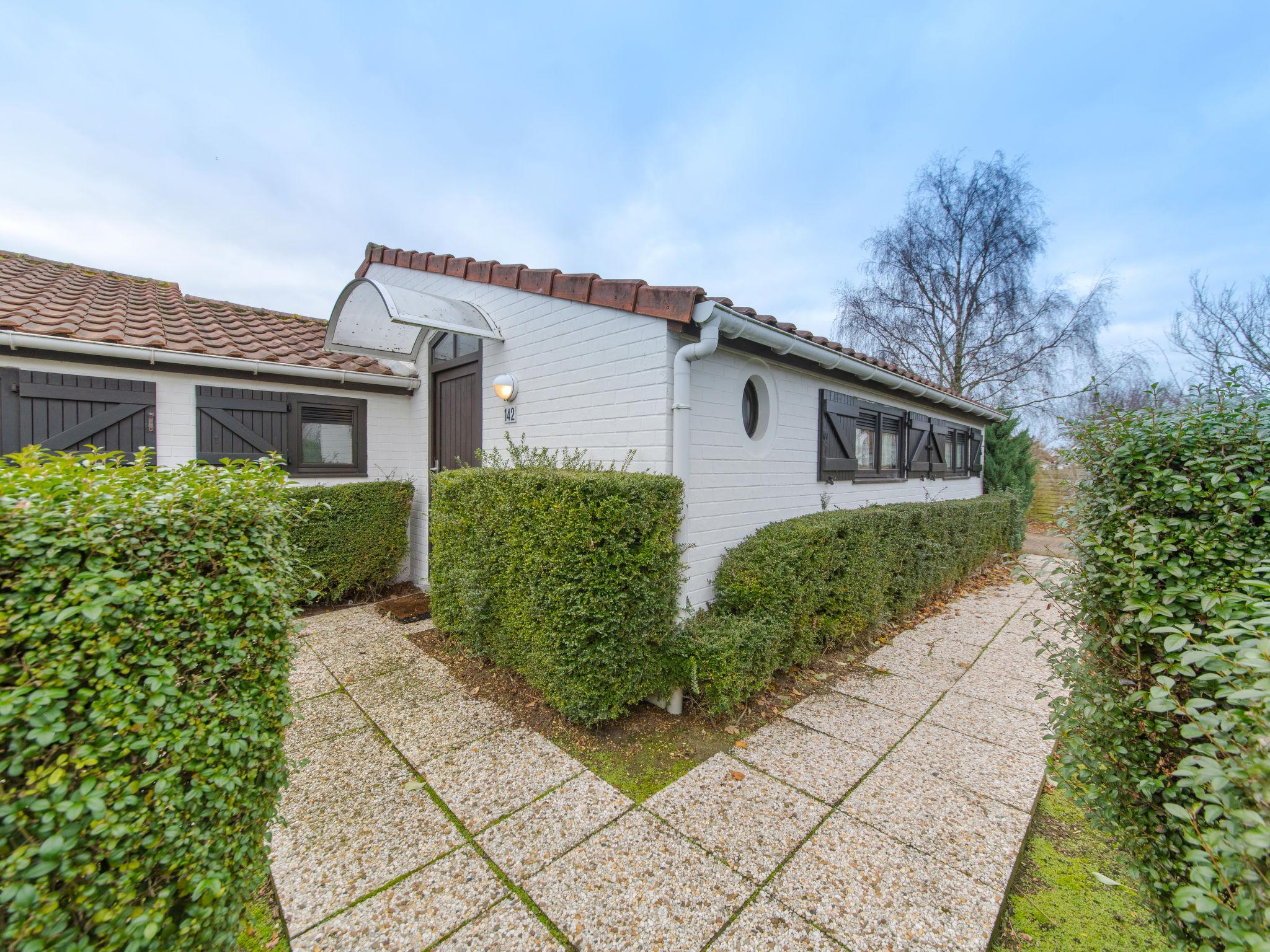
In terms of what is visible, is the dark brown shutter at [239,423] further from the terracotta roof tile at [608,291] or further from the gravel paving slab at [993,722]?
the gravel paving slab at [993,722]

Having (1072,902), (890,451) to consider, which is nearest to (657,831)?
(1072,902)

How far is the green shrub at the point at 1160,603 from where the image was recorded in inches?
55.9

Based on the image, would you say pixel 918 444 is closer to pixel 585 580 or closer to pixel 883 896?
pixel 585 580

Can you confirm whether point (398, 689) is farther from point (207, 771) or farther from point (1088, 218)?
point (1088, 218)

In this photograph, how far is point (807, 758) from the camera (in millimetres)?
3047

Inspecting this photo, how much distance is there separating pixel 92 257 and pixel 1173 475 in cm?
1368

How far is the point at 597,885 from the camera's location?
2.11m

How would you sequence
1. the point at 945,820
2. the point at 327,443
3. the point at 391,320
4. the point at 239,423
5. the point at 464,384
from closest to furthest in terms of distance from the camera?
the point at 945,820, the point at 391,320, the point at 239,423, the point at 464,384, the point at 327,443

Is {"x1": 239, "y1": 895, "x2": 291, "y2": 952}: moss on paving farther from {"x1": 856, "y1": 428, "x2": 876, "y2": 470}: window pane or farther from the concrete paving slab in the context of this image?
{"x1": 856, "y1": 428, "x2": 876, "y2": 470}: window pane

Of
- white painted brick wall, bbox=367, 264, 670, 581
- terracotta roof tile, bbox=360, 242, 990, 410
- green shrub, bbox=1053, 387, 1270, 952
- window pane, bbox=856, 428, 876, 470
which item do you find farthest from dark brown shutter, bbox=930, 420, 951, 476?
green shrub, bbox=1053, 387, 1270, 952

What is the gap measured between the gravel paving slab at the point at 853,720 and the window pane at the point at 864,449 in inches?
140

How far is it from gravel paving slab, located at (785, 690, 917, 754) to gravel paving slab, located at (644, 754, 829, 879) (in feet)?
2.52

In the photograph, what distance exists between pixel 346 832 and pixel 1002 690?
4.69m

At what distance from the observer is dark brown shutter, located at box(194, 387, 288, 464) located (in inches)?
213
